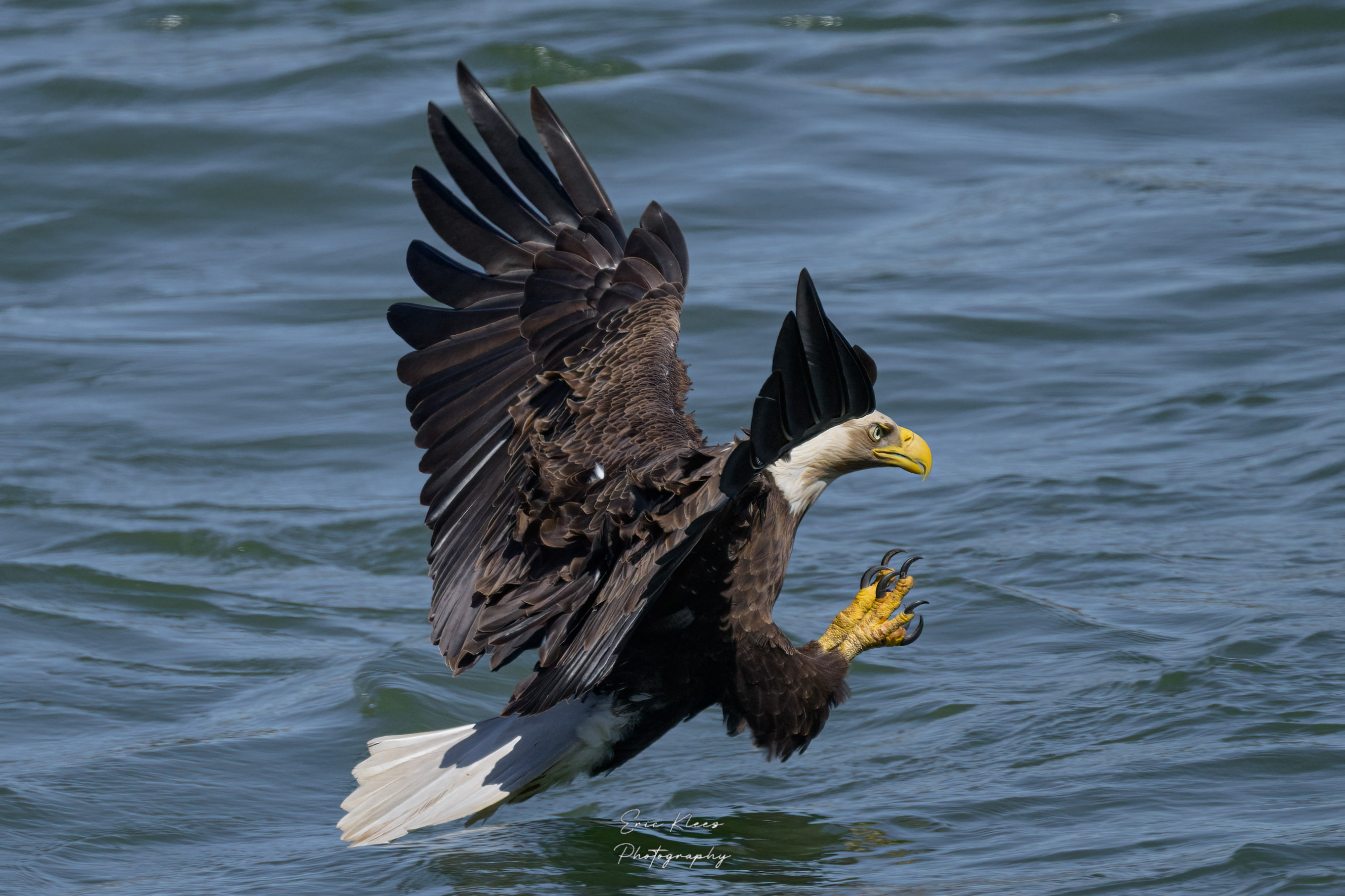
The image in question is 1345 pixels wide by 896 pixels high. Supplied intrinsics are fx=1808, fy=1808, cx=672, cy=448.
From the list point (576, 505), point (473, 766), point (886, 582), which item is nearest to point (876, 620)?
Answer: point (886, 582)

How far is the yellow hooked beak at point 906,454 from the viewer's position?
4.09m

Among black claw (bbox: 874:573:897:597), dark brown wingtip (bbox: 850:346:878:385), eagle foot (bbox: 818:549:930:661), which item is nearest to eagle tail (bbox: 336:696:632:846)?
eagle foot (bbox: 818:549:930:661)

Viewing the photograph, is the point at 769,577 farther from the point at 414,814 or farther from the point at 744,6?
the point at 744,6

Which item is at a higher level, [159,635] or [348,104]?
[348,104]

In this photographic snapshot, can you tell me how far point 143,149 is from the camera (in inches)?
453

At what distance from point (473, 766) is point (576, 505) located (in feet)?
2.26

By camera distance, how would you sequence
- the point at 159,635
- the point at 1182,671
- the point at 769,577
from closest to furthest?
1. the point at 769,577
2. the point at 1182,671
3. the point at 159,635

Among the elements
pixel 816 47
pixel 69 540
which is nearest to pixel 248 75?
pixel 816 47

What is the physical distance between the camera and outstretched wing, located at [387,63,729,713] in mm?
3783

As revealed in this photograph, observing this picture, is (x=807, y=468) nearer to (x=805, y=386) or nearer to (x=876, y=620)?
(x=876, y=620)

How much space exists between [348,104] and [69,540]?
6.24 m

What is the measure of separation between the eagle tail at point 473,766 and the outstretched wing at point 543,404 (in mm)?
204

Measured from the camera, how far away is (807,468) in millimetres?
4047

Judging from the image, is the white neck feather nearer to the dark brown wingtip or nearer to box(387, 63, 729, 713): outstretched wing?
box(387, 63, 729, 713): outstretched wing
